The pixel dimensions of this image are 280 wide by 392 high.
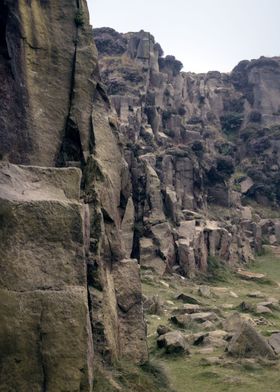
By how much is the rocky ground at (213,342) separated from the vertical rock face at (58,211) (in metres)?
3.60

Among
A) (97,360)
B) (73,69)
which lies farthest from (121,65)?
(97,360)

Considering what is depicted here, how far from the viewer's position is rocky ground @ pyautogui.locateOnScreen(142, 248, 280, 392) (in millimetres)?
16812

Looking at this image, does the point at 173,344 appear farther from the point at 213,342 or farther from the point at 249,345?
the point at 249,345

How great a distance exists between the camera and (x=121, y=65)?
320 feet

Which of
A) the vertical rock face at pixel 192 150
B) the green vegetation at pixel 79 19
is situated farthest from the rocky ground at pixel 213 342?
the green vegetation at pixel 79 19

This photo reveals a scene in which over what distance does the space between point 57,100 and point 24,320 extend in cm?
1000

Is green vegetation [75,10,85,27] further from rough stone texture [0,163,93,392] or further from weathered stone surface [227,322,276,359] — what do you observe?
weathered stone surface [227,322,276,359]

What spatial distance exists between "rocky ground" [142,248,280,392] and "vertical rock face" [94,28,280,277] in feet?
33.3

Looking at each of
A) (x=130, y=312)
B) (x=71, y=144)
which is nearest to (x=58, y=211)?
(x=130, y=312)

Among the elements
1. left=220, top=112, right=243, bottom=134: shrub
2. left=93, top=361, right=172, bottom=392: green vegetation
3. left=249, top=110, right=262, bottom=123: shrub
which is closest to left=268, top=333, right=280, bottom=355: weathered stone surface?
left=93, top=361, right=172, bottom=392: green vegetation

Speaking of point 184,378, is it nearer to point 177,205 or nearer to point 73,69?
point 73,69

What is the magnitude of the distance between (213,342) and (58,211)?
12993 millimetres

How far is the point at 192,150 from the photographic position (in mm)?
74875

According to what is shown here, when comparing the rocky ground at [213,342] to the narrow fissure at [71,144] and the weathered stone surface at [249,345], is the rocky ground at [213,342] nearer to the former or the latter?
the weathered stone surface at [249,345]
